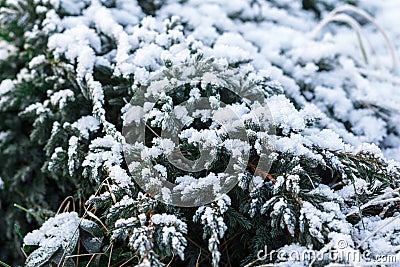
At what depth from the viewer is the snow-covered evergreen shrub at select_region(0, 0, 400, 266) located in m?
1.06

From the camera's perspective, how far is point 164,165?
117 cm

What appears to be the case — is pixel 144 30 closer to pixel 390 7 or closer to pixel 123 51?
pixel 123 51

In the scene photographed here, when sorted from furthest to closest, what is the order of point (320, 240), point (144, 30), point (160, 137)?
point (144, 30) → point (160, 137) → point (320, 240)

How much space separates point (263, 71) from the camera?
142 centimetres

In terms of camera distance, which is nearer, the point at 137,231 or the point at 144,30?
the point at 137,231

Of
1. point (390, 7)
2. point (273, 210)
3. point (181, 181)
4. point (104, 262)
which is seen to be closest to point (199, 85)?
point (181, 181)

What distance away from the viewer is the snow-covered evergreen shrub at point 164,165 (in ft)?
3.49

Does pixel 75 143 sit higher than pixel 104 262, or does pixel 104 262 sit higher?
pixel 75 143

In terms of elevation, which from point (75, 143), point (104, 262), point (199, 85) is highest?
point (199, 85)

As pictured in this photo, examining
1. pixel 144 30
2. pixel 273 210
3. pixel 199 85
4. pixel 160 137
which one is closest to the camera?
pixel 273 210

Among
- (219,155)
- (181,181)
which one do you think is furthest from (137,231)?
(219,155)

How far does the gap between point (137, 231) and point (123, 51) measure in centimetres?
65

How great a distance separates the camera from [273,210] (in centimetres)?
109

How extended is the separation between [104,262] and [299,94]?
83 cm
